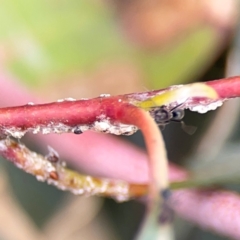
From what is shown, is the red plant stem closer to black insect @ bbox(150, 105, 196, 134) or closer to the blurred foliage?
black insect @ bbox(150, 105, 196, 134)

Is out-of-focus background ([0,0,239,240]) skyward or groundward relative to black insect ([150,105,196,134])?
skyward

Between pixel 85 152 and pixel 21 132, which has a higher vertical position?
pixel 85 152

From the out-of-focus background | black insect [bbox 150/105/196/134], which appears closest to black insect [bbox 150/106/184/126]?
black insect [bbox 150/105/196/134]

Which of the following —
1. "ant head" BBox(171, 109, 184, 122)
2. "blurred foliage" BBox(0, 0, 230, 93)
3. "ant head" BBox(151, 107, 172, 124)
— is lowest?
"ant head" BBox(151, 107, 172, 124)

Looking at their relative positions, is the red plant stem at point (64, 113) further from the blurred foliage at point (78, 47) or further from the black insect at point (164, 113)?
the blurred foliage at point (78, 47)

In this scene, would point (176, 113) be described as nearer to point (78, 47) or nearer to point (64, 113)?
point (64, 113)

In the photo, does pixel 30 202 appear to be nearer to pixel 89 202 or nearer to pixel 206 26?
pixel 89 202

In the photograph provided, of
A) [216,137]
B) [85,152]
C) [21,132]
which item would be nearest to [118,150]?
[85,152]

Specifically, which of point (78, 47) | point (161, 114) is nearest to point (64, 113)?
point (161, 114)
